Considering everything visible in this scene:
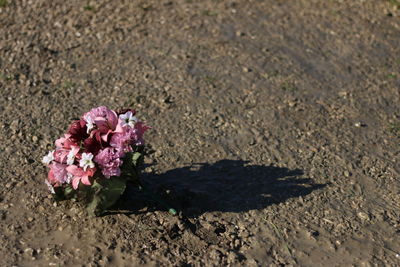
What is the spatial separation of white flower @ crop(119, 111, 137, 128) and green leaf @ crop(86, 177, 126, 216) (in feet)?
0.97

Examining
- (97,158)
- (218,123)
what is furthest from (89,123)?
(218,123)

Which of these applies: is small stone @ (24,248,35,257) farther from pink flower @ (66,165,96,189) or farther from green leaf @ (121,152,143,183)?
green leaf @ (121,152,143,183)

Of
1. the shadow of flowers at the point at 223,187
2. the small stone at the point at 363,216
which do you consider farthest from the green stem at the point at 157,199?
the small stone at the point at 363,216

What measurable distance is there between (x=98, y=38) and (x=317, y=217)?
273cm

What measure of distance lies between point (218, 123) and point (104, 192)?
141 centimetres

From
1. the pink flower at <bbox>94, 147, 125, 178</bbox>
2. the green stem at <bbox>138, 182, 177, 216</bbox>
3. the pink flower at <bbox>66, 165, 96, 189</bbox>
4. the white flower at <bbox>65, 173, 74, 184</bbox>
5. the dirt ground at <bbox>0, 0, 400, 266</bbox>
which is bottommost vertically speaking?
the dirt ground at <bbox>0, 0, 400, 266</bbox>

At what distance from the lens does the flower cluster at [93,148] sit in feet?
11.5

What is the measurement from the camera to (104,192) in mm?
3629

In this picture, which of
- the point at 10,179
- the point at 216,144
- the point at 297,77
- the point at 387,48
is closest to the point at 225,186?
the point at 216,144

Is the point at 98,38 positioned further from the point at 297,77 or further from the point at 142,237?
the point at 142,237

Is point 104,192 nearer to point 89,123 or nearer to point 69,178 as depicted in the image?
point 69,178

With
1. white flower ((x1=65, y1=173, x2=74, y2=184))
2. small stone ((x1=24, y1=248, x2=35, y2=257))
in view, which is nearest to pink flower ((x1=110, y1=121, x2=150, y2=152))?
white flower ((x1=65, y1=173, x2=74, y2=184))

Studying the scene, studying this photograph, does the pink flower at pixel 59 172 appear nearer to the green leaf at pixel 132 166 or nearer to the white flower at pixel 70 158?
the white flower at pixel 70 158

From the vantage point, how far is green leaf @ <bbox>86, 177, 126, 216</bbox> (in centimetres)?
360
